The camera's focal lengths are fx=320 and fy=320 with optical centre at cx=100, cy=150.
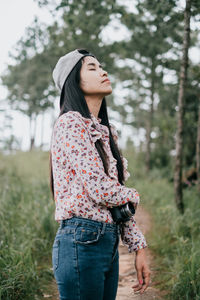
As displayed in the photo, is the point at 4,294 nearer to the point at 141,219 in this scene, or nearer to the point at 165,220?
the point at 165,220

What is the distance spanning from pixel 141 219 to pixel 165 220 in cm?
83

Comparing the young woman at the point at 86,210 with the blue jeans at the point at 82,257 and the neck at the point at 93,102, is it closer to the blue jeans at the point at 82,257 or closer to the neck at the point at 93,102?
the blue jeans at the point at 82,257

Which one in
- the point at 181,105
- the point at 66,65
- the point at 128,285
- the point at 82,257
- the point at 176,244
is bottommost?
the point at 128,285

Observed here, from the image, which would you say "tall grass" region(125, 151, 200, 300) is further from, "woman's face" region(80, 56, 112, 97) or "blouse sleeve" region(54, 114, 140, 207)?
"woman's face" region(80, 56, 112, 97)

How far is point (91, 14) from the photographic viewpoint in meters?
11.0

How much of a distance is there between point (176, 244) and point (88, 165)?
3.39 m

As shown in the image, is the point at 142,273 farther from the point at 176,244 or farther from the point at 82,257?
the point at 176,244

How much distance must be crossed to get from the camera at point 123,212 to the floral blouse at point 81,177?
0.08ft

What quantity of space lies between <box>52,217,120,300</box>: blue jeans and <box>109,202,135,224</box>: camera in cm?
7

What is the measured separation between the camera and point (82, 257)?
1484 millimetres

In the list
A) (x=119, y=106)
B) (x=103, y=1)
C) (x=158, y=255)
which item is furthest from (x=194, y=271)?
(x=119, y=106)

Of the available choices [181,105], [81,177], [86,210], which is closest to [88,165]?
[81,177]

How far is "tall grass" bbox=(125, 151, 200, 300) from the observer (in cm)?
329

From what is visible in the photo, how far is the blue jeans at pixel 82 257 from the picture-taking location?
149 cm
